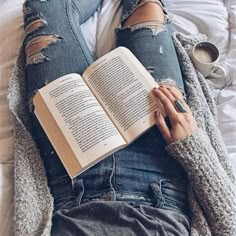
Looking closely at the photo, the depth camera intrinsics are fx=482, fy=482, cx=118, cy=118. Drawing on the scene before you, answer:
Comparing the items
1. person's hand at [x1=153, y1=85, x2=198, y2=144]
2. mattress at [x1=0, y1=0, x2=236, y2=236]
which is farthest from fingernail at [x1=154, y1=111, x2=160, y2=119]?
mattress at [x1=0, y1=0, x2=236, y2=236]

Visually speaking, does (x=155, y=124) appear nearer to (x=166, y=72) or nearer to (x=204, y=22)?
(x=166, y=72)

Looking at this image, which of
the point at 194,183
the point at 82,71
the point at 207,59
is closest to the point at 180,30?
the point at 207,59

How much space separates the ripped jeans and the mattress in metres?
0.04

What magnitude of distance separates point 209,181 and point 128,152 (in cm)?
15

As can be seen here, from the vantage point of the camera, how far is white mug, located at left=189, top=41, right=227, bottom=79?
1.04m

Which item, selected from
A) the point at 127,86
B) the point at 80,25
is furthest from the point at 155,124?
the point at 80,25

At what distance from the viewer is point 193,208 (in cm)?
85

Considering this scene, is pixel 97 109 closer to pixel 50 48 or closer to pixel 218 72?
pixel 50 48

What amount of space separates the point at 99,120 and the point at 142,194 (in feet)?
0.50

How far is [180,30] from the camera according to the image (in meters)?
1.13

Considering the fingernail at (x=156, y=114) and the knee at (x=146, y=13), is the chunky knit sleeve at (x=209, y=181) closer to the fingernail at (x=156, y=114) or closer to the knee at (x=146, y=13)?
the fingernail at (x=156, y=114)

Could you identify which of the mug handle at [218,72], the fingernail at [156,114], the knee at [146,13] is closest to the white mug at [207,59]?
the mug handle at [218,72]

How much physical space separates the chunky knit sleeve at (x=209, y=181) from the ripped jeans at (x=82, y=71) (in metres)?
0.04

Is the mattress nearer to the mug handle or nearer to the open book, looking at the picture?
the mug handle
